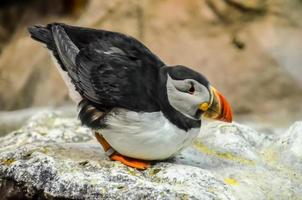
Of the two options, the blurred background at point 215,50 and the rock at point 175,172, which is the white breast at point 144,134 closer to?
the rock at point 175,172

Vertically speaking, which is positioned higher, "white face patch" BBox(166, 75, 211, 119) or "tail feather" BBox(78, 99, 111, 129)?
"white face patch" BBox(166, 75, 211, 119)

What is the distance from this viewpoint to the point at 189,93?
2418 millimetres

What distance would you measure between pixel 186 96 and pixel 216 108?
0.11 metres

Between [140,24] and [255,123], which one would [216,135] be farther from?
[140,24]

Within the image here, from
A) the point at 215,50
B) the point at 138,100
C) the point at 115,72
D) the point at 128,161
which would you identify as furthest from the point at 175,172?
the point at 215,50

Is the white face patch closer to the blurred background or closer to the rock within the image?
the rock

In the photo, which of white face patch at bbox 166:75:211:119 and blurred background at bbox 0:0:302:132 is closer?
white face patch at bbox 166:75:211:119

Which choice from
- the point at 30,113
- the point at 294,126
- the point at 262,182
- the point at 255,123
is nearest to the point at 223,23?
the point at 255,123

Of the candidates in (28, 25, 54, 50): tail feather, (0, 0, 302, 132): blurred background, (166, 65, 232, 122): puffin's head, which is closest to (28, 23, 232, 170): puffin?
(166, 65, 232, 122): puffin's head

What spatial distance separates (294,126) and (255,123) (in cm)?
183

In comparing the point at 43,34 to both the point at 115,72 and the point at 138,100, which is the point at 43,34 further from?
the point at 138,100

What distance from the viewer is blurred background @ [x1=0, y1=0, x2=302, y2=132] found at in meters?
4.98

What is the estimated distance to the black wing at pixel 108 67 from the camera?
242 cm

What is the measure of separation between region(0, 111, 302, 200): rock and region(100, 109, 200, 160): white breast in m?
0.07
